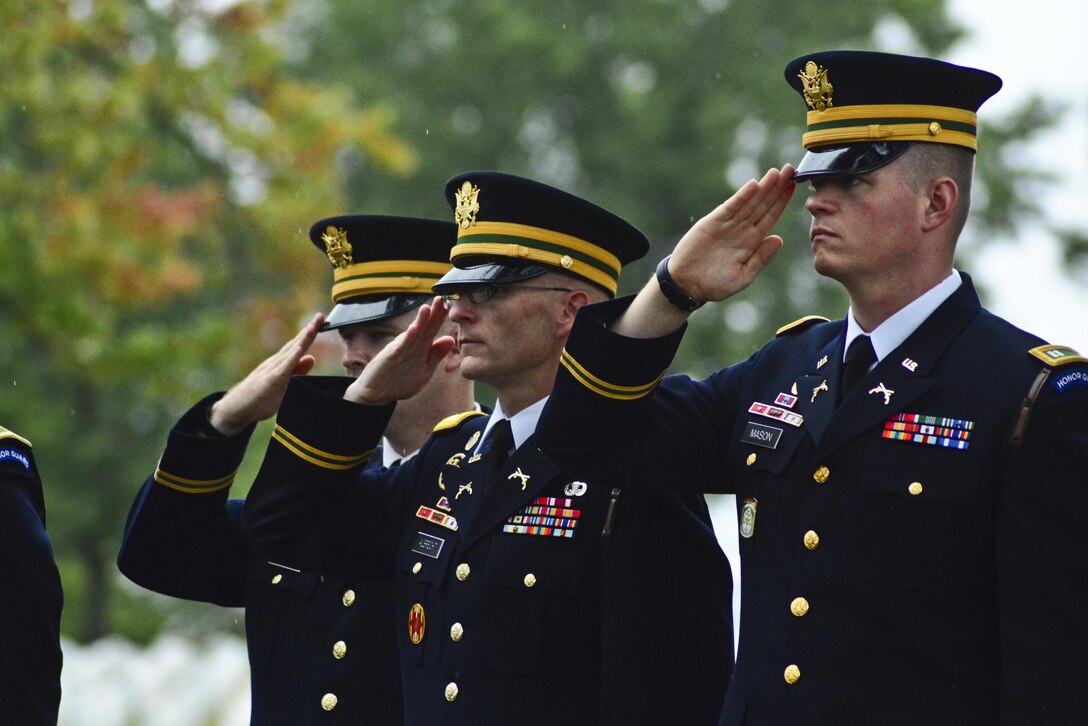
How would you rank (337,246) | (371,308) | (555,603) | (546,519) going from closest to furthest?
(555,603) → (546,519) → (371,308) → (337,246)

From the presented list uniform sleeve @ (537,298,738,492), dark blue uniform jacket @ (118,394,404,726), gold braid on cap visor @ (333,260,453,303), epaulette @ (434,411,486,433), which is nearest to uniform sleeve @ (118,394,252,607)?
dark blue uniform jacket @ (118,394,404,726)

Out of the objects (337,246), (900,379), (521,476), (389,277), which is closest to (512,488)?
(521,476)

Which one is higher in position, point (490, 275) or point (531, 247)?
point (531, 247)

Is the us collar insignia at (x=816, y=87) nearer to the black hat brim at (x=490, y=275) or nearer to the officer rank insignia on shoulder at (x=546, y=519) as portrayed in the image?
the black hat brim at (x=490, y=275)

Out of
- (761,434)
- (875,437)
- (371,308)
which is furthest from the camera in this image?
(371,308)

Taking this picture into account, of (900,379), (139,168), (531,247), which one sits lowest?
(900,379)

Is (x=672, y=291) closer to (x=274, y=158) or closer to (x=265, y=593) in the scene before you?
(x=265, y=593)

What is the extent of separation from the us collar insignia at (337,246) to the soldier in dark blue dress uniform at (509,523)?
2.89 feet

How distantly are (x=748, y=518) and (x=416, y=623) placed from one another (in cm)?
113

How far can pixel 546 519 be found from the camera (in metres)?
4.36

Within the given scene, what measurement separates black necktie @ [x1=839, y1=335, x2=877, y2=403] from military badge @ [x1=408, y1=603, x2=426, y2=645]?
137 centimetres

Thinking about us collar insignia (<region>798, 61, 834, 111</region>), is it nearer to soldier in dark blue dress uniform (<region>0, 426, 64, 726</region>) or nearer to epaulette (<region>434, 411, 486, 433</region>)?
epaulette (<region>434, 411, 486, 433</region>)

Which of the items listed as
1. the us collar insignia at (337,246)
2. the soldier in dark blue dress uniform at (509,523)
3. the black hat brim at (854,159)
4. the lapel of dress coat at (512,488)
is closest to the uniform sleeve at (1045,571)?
the black hat brim at (854,159)

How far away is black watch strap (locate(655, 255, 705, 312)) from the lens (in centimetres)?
376
